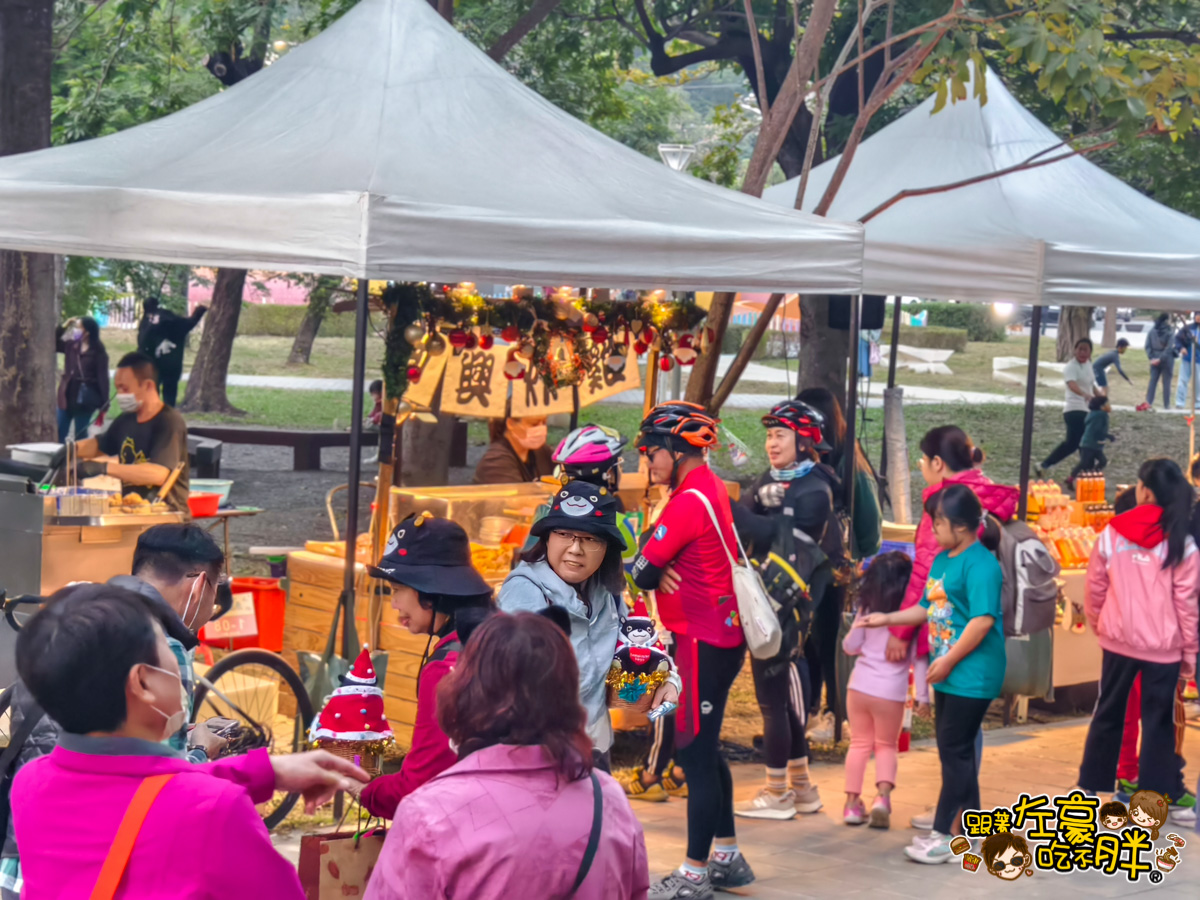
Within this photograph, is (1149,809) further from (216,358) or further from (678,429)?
(216,358)

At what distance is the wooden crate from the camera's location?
275 inches

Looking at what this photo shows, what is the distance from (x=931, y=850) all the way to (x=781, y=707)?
0.85 m

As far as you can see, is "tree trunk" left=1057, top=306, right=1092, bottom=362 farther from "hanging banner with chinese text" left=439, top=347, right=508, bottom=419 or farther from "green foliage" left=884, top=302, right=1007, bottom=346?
"hanging banner with chinese text" left=439, top=347, right=508, bottom=419

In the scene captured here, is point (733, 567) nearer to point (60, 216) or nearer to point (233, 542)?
point (60, 216)

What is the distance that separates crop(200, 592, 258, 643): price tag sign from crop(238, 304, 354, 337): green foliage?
3625 cm

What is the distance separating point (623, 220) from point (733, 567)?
63.0 inches

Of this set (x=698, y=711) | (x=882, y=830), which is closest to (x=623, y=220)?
(x=698, y=711)

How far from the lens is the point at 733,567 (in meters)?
5.52

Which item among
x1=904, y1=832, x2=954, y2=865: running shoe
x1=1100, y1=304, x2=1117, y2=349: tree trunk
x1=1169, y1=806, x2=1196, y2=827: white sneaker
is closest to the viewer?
x1=904, y1=832, x2=954, y2=865: running shoe

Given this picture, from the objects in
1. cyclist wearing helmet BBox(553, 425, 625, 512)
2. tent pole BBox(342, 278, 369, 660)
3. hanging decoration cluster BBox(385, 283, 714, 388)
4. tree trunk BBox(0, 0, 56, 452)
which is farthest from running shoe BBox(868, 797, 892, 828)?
tree trunk BBox(0, 0, 56, 452)

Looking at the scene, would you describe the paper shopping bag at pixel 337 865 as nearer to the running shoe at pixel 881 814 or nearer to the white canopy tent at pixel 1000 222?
the running shoe at pixel 881 814

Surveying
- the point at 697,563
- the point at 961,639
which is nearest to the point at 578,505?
the point at 697,563

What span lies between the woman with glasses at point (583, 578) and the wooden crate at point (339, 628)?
2.78 metres

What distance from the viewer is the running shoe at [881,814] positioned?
6477 mm
